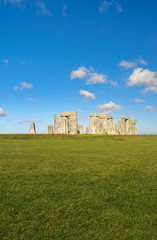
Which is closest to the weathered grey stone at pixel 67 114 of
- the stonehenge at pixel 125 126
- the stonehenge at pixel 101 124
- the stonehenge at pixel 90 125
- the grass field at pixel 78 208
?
the stonehenge at pixel 90 125

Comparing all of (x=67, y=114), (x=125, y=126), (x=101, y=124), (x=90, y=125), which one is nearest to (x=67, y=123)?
(x=67, y=114)

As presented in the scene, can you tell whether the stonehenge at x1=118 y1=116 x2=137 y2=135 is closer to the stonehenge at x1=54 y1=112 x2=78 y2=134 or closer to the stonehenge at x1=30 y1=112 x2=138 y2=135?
the stonehenge at x1=30 y1=112 x2=138 y2=135

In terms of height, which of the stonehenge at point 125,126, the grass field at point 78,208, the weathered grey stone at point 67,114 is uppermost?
the weathered grey stone at point 67,114

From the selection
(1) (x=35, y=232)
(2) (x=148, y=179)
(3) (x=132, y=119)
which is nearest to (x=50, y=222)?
(1) (x=35, y=232)

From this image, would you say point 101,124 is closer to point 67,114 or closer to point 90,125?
point 90,125

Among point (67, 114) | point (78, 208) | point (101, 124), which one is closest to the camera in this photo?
point (78, 208)

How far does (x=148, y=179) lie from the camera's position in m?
3.82

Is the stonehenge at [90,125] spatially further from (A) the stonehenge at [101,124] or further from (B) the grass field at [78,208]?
(B) the grass field at [78,208]

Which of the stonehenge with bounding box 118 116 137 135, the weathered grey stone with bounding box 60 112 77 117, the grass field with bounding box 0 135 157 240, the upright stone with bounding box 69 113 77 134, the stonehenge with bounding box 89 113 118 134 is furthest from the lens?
the stonehenge with bounding box 118 116 137 135

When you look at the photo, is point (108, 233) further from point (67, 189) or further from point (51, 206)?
point (67, 189)

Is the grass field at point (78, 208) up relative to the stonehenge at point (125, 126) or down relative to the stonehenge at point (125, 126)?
down

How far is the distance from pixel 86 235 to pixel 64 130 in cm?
2853

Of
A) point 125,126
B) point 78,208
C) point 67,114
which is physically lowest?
point 78,208

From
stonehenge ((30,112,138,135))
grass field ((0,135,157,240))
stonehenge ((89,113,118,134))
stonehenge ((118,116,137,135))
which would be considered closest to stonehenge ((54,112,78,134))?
stonehenge ((30,112,138,135))
